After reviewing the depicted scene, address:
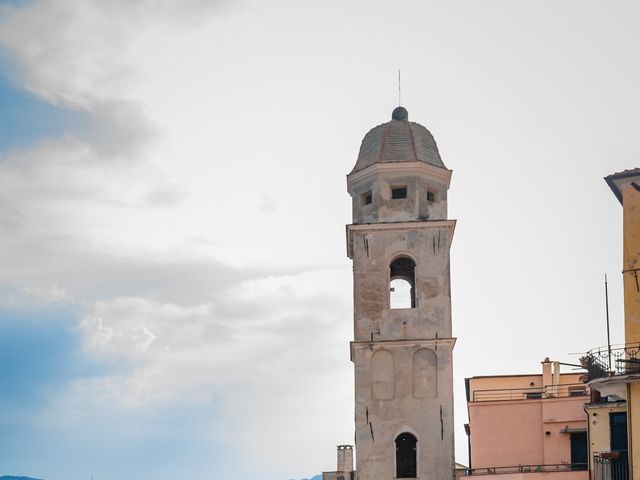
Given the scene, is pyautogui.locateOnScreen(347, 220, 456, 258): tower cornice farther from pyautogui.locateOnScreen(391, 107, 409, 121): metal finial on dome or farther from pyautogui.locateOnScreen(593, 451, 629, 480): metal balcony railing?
pyautogui.locateOnScreen(593, 451, 629, 480): metal balcony railing

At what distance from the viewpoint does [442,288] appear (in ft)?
174

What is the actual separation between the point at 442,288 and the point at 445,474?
696 centimetres

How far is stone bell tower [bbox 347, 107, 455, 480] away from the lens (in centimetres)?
5128

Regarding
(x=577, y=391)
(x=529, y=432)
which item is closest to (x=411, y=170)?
(x=577, y=391)

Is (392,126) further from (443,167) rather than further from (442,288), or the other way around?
(442,288)

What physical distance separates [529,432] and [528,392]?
234 cm

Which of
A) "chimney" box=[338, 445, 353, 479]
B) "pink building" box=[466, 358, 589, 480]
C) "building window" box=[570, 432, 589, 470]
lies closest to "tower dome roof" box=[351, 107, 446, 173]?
"pink building" box=[466, 358, 589, 480]

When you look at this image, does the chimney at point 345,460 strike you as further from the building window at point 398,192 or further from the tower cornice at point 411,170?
the tower cornice at point 411,170

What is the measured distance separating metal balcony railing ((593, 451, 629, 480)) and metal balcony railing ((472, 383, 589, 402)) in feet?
33.3

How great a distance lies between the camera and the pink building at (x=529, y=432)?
169ft

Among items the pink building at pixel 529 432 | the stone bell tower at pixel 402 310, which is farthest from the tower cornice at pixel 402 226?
the pink building at pixel 529 432

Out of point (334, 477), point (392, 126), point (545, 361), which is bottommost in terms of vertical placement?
point (334, 477)

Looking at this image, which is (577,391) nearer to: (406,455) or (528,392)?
(528,392)

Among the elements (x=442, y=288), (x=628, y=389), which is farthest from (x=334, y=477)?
(x=628, y=389)
